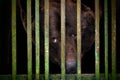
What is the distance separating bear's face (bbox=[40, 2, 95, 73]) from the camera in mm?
3779

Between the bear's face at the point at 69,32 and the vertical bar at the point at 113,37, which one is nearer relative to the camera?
the vertical bar at the point at 113,37

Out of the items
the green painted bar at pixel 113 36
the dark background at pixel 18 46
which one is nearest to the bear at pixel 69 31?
the dark background at pixel 18 46

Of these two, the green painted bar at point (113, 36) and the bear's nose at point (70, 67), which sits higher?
the green painted bar at point (113, 36)

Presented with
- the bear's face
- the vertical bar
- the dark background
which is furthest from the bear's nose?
the vertical bar

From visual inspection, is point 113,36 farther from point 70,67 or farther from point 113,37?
point 70,67

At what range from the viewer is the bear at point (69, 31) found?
378 centimetres

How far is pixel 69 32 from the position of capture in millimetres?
3812

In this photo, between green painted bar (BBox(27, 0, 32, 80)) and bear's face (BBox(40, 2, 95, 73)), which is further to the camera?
bear's face (BBox(40, 2, 95, 73))

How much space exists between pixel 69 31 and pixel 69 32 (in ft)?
0.04

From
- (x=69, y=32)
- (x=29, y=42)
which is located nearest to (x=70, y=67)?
(x=69, y=32)

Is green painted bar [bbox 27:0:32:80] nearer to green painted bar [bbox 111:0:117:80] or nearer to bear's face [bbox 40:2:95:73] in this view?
bear's face [bbox 40:2:95:73]

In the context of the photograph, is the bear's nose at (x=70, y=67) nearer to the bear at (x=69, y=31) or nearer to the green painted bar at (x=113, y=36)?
the bear at (x=69, y=31)
